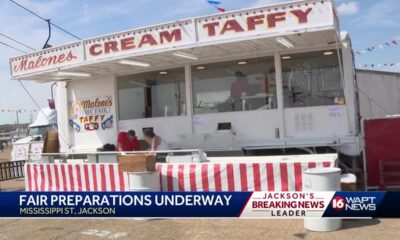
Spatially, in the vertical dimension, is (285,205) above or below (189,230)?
above

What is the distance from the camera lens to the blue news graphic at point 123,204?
400 cm

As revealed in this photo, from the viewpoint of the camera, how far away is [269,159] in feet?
25.3

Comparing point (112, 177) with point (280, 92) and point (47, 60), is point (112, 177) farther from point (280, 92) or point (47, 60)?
point (280, 92)

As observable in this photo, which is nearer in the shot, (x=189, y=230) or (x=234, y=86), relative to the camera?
(x=189, y=230)

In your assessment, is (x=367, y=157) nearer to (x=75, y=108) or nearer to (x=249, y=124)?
(x=249, y=124)

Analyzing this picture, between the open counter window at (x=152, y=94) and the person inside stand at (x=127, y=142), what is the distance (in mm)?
792

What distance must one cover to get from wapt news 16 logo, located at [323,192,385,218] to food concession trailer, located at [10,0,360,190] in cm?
368

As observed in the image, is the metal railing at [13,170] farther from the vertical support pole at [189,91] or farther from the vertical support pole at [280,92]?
the vertical support pole at [280,92]

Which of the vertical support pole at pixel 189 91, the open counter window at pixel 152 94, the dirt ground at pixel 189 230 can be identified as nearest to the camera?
the dirt ground at pixel 189 230

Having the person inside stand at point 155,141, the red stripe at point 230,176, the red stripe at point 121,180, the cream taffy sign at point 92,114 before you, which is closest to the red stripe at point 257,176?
the red stripe at point 230,176

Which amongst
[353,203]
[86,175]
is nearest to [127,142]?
[86,175]

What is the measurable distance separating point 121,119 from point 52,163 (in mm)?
1937

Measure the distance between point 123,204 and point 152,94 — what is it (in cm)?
638

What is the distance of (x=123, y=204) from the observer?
164 inches
